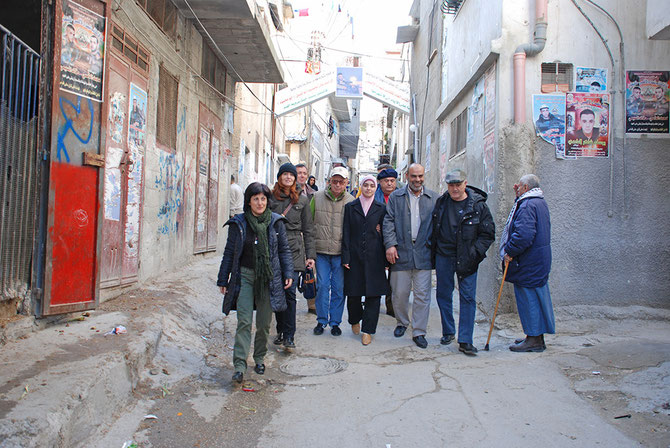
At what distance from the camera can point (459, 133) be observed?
9.57 m

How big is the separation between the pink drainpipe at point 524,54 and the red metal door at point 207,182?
5.32 meters

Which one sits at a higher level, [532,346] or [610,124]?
[610,124]

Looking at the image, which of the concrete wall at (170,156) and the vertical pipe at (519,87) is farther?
Result: the concrete wall at (170,156)

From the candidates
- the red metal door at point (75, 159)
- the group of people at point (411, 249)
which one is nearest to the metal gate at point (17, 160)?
the red metal door at point (75, 159)

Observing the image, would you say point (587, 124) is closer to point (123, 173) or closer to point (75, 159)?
point (123, 173)

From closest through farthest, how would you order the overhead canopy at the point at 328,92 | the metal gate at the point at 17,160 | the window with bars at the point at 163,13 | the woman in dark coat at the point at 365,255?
1. the metal gate at the point at 17,160
2. the woman in dark coat at the point at 365,255
3. the window with bars at the point at 163,13
4. the overhead canopy at the point at 328,92

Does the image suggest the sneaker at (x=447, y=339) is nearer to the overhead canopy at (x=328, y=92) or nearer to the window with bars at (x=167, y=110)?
the window with bars at (x=167, y=110)

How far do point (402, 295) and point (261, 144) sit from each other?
1206 centimetres

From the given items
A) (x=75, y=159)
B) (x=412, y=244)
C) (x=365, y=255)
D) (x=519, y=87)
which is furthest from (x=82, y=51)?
(x=519, y=87)

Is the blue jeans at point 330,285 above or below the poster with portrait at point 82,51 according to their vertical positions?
below

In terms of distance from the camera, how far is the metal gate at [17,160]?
3914mm

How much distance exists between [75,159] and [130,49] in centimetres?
221

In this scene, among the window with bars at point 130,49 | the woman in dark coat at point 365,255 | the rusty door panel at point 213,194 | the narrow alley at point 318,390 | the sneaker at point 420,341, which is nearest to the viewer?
the narrow alley at point 318,390

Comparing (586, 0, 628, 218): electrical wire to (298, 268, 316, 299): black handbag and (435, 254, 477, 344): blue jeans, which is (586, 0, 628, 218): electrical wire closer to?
(435, 254, 477, 344): blue jeans
